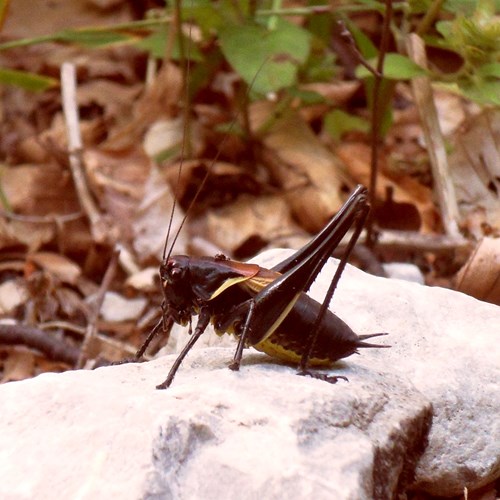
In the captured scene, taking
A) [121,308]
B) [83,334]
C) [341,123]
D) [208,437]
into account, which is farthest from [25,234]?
[208,437]

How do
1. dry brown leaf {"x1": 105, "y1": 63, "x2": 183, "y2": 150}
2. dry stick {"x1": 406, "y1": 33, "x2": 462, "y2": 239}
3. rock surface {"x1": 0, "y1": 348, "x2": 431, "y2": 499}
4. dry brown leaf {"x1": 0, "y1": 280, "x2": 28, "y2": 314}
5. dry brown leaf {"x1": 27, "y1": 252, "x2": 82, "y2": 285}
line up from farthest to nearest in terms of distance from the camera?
dry brown leaf {"x1": 105, "y1": 63, "x2": 183, "y2": 150} < dry brown leaf {"x1": 27, "y1": 252, "x2": 82, "y2": 285} < dry brown leaf {"x1": 0, "y1": 280, "x2": 28, "y2": 314} < dry stick {"x1": 406, "y1": 33, "x2": 462, "y2": 239} < rock surface {"x1": 0, "y1": 348, "x2": 431, "y2": 499}

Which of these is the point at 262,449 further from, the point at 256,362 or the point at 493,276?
the point at 493,276

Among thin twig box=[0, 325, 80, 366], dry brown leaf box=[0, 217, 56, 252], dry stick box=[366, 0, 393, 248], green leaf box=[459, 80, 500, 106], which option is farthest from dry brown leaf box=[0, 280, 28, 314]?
green leaf box=[459, 80, 500, 106]

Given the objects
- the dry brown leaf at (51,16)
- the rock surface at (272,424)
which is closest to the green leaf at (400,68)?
the rock surface at (272,424)

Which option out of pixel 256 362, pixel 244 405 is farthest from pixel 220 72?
pixel 244 405

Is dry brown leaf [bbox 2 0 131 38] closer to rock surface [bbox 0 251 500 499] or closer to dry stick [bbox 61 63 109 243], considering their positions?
dry stick [bbox 61 63 109 243]

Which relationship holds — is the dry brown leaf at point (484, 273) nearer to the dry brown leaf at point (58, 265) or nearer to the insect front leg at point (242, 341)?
the insect front leg at point (242, 341)
